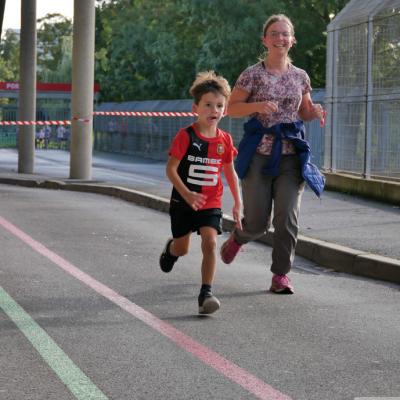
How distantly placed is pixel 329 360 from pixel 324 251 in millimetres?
4870

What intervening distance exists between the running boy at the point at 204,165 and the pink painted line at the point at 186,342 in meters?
0.50

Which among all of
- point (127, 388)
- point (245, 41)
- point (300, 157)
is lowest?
point (127, 388)

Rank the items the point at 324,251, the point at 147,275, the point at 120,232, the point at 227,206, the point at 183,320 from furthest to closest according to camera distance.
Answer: the point at 227,206, the point at 120,232, the point at 324,251, the point at 147,275, the point at 183,320

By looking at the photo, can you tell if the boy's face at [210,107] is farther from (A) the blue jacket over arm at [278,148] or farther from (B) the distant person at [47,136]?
(B) the distant person at [47,136]

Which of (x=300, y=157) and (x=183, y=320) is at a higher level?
(x=300, y=157)

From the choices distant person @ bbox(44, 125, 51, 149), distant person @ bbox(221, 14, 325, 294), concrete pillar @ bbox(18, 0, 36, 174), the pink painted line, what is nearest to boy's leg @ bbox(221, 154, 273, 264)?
distant person @ bbox(221, 14, 325, 294)

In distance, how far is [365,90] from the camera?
18578 mm

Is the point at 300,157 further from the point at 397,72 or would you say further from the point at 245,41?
the point at 245,41

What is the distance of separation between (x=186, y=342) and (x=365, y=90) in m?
12.0

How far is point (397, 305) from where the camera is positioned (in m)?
8.77

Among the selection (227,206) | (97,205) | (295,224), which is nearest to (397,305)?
(295,224)

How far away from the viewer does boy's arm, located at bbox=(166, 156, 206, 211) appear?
8.05 metres

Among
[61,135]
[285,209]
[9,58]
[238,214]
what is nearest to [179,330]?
[238,214]

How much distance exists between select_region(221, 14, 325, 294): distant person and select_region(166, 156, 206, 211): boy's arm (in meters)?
0.95
